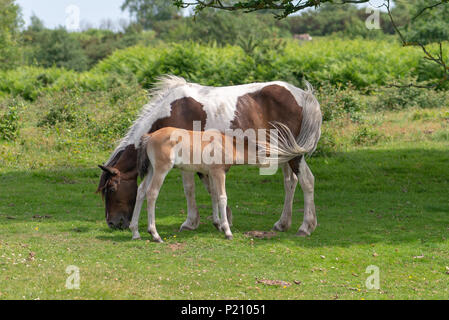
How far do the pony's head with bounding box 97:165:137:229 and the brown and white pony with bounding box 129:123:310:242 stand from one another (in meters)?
0.39

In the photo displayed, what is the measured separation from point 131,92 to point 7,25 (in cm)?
1731

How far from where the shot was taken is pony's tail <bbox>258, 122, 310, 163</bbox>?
9422 millimetres

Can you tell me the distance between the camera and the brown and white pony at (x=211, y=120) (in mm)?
9516

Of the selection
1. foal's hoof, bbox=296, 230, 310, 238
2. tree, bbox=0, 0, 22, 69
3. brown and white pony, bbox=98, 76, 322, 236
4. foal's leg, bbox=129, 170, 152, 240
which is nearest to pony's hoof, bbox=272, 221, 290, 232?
brown and white pony, bbox=98, 76, 322, 236

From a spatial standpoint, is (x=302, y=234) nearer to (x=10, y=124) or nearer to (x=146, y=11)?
(x=10, y=124)

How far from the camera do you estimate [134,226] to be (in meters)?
9.05

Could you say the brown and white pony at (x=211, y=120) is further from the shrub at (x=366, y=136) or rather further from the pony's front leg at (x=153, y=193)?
the shrub at (x=366, y=136)

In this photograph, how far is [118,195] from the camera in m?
9.45

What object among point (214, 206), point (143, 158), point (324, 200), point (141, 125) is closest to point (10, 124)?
point (141, 125)

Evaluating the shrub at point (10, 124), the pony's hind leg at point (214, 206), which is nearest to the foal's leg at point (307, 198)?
the pony's hind leg at point (214, 206)

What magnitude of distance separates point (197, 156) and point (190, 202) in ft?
3.98

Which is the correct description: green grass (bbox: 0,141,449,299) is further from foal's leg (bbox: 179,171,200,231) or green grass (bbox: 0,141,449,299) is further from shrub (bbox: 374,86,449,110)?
shrub (bbox: 374,86,449,110)

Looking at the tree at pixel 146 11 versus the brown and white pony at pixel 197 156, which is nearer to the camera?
the brown and white pony at pixel 197 156

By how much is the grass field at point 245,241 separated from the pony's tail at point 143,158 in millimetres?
1094
